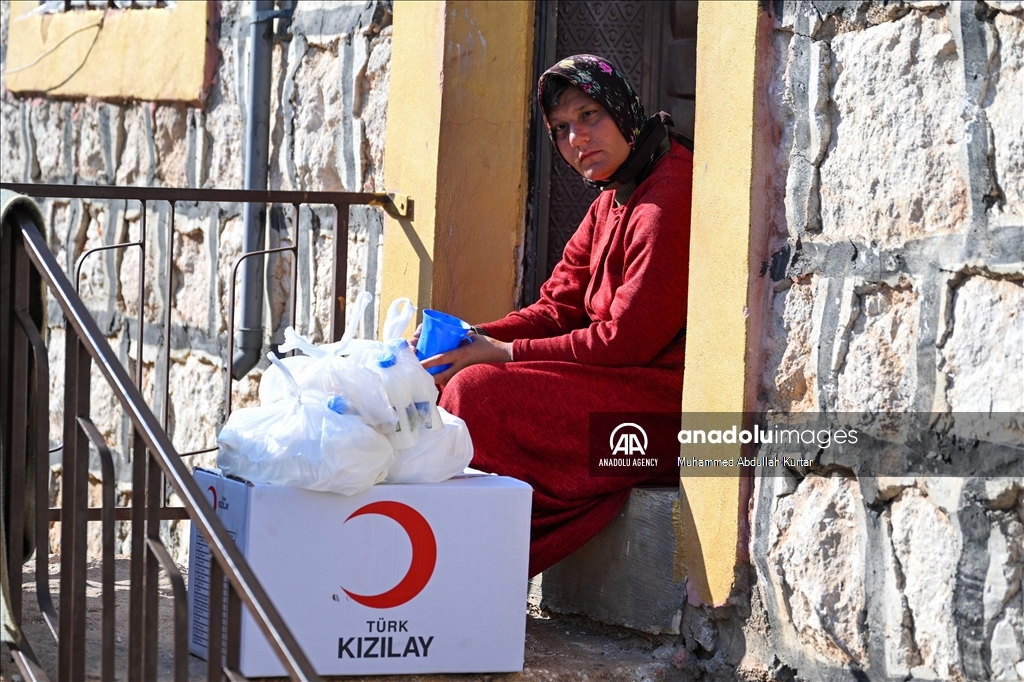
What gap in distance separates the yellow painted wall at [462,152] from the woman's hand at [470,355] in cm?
67

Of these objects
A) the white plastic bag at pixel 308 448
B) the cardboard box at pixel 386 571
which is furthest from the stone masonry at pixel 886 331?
the white plastic bag at pixel 308 448

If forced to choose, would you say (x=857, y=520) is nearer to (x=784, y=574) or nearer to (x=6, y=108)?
(x=784, y=574)

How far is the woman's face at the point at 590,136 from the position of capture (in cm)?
364

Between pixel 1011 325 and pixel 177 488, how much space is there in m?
1.51

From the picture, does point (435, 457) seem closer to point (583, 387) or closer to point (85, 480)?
→ point (583, 387)

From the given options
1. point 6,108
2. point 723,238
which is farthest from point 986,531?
point 6,108

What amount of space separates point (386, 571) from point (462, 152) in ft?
5.59

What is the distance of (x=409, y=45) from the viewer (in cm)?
425

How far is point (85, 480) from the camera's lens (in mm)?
2535

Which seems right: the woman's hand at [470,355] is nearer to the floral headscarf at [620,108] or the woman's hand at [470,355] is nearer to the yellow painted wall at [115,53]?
the floral headscarf at [620,108]

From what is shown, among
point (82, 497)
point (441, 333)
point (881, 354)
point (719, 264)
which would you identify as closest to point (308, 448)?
point (82, 497)

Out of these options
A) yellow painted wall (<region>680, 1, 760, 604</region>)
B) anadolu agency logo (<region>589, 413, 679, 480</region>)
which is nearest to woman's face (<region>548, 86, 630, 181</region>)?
yellow painted wall (<region>680, 1, 760, 604</region>)

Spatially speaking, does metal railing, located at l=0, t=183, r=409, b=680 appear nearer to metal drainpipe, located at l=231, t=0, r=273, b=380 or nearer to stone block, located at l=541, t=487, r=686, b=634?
stone block, located at l=541, t=487, r=686, b=634

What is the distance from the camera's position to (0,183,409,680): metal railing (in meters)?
2.14
